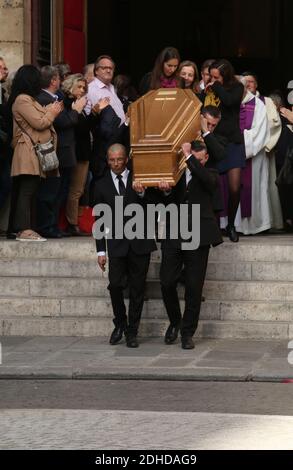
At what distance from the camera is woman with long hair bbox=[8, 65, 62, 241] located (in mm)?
13281

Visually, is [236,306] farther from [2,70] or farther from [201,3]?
[201,3]

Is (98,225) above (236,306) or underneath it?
above

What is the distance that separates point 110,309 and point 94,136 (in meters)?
2.25

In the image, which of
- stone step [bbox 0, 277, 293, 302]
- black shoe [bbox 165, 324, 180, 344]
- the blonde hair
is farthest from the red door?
black shoe [bbox 165, 324, 180, 344]

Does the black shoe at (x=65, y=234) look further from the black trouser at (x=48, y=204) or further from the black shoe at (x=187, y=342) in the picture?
the black shoe at (x=187, y=342)

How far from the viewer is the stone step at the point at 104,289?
41.0ft

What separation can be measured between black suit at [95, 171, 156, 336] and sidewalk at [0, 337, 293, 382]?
353mm

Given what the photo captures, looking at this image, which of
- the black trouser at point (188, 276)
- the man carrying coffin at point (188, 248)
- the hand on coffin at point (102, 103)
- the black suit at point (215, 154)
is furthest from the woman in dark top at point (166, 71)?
the black trouser at point (188, 276)

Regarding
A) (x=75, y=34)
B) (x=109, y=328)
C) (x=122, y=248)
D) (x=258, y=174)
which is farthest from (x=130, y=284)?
(x=75, y=34)

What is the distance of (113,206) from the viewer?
11.6 meters

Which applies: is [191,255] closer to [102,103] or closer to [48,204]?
[102,103]

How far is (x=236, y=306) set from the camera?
12.3 m
